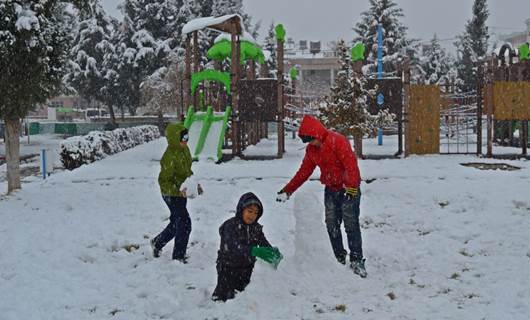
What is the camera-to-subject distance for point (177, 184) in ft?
20.6

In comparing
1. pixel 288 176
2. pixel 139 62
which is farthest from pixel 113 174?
pixel 139 62

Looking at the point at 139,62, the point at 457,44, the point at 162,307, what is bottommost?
the point at 162,307

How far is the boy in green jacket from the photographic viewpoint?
625 centimetres

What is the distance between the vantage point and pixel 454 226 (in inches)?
305

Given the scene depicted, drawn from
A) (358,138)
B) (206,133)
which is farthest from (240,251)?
(206,133)

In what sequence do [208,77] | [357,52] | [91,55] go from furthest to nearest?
[91,55] < [208,77] < [357,52]

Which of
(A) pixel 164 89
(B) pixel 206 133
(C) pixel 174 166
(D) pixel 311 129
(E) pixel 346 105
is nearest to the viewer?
(D) pixel 311 129

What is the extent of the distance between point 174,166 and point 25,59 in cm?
643

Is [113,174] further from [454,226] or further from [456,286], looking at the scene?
[456,286]

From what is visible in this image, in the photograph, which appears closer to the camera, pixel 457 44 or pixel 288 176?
pixel 288 176

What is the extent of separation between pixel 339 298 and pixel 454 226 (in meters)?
3.33

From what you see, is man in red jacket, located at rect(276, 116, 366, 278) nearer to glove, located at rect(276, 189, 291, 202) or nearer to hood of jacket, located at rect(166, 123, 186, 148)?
glove, located at rect(276, 189, 291, 202)

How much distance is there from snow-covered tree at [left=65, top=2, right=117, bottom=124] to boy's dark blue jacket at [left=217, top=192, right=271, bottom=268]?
Answer: 38.1 meters

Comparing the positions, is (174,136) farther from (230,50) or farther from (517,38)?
(517,38)
